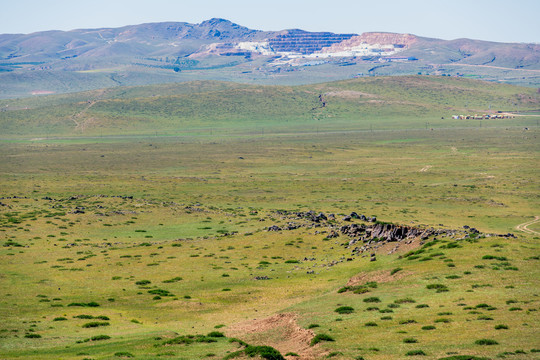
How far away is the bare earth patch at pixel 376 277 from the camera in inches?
1676

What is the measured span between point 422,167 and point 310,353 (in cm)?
14536

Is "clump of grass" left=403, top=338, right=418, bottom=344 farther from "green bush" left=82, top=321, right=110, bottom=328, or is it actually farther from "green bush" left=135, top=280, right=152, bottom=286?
"green bush" left=135, top=280, right=152, bottom=286

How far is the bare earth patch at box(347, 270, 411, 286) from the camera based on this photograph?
140ft

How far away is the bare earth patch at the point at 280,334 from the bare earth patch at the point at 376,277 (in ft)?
31.1

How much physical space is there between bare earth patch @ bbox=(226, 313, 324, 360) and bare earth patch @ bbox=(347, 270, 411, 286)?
31.1 ft

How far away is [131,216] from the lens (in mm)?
93938

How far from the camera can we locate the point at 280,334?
3228cm

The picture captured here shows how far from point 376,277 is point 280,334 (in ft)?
44.5

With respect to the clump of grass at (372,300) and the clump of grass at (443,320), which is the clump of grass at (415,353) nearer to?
the clump of grass at (443,320)

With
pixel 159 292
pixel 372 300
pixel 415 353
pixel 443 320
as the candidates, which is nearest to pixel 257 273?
pixel 159 292

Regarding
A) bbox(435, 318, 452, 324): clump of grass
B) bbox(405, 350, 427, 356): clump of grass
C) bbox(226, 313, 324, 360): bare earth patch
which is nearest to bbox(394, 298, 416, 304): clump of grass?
bbox(435, 318, 452, 324): clump of grass

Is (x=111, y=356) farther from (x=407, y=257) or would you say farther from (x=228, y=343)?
(x=407, y=257)

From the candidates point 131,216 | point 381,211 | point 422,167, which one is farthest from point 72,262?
point 422,167

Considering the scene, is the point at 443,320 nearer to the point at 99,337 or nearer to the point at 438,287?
the point at 438,287
